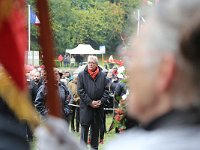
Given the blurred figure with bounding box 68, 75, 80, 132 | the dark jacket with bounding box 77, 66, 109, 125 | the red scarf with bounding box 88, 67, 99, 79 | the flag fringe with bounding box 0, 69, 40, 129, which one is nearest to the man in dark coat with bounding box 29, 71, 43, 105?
the dark jacket with bounding box 77, 66, 109, 125

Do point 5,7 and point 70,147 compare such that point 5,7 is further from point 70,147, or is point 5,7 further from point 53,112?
point 70,147

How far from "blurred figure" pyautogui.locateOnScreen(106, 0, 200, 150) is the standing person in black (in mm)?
8579

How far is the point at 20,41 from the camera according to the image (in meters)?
1.95

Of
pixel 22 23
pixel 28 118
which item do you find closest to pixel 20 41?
pixel 22 23

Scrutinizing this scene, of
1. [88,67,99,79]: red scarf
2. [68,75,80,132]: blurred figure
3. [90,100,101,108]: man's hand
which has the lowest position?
[68,75,80,132]: blurred figure

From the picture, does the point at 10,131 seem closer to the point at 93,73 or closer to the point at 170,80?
the point at 170,80

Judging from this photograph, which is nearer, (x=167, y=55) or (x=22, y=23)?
(x=167, y=55)

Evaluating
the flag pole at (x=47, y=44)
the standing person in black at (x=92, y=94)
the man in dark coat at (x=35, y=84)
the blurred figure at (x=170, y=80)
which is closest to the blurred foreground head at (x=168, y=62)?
the blurred figure at (x=170, y=80)

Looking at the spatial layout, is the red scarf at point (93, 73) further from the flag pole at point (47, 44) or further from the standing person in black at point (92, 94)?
the flag pole at point (47, 44)

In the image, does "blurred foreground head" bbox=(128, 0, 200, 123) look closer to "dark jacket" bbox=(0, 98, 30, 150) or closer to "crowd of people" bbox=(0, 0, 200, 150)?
"crowd of people" bbox=(0, 0, 200, 150)

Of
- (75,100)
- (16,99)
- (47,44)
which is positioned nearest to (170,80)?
(47,44)

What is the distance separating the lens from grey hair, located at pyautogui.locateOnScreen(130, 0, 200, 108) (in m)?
1.33

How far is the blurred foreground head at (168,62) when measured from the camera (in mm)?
1328

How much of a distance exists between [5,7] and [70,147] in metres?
0.54
